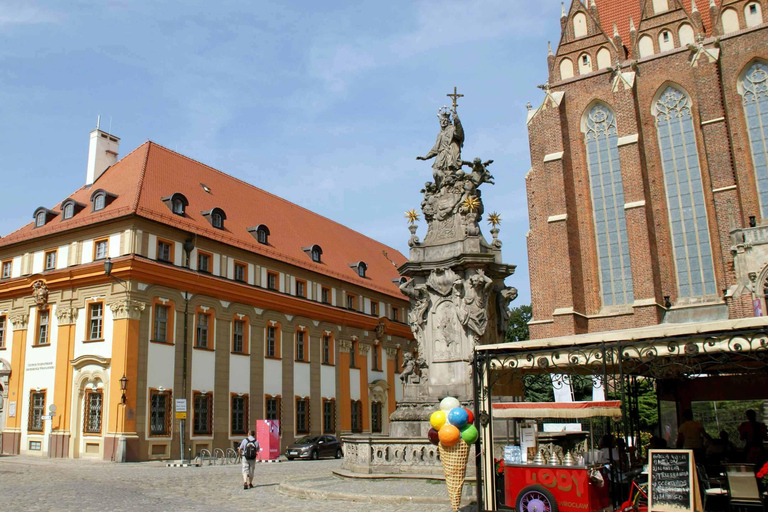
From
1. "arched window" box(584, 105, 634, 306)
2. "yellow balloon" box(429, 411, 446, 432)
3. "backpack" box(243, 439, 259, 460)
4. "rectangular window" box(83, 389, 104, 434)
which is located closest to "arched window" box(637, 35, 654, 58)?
"arched window" box(584, 105, 634, 306)

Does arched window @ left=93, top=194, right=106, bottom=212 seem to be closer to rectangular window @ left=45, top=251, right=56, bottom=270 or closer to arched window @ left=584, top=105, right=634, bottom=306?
rectangular window @ left=45, top=251, right=56, bottom=270

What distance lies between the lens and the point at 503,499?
9906 millimetres

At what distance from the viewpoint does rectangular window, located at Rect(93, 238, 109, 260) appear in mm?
28884

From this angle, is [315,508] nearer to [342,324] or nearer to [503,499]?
[503,499]

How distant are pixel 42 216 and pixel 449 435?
2872 centimetres

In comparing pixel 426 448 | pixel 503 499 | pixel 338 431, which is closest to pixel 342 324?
pixel 338 431

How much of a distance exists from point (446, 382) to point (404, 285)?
2.62 meters

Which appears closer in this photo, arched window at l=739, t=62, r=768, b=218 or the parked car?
arched window at l=739, t=62, r=768, b=218

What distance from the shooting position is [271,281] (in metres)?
35.2

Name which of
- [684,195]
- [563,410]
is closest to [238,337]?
[684,195]

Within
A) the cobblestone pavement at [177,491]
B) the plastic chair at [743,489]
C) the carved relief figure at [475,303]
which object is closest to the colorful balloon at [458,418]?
the cobblestone pavement at [177,491]

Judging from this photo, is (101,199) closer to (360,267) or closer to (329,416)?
(329,416)

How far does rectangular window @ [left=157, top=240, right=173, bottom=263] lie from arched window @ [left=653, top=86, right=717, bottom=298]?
2199 centimetres

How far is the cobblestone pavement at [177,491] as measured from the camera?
11711 millimetres
